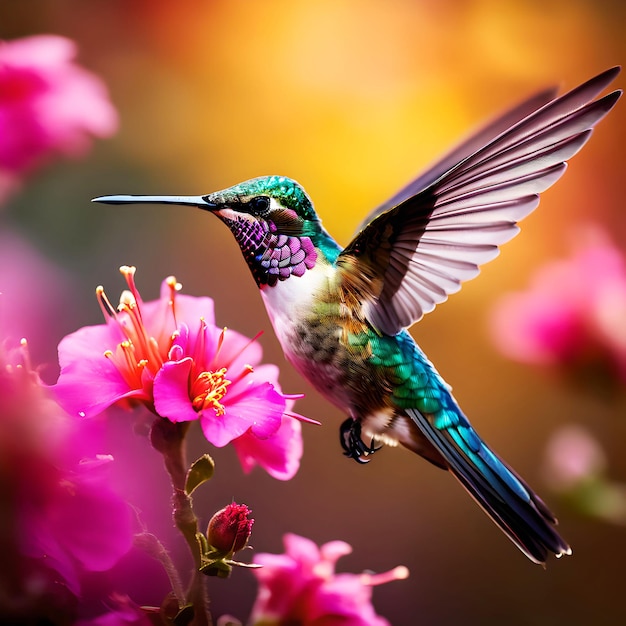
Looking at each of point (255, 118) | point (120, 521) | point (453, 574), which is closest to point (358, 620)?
point (120, 521)

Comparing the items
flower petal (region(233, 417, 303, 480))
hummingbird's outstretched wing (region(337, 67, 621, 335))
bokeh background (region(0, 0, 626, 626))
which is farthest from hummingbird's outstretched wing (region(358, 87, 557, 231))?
bokeh background (region(0, 0, 626, 626))

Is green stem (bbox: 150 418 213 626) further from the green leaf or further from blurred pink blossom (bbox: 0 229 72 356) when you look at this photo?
blurred pink blossom (bbox: 0 229 72 356)

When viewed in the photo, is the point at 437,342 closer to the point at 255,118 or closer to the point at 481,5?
the point at 255,118

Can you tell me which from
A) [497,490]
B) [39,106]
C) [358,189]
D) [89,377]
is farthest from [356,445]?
[358,189]

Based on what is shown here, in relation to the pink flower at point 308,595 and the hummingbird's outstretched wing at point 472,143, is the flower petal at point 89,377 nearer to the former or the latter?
the pink flower at point 308,595

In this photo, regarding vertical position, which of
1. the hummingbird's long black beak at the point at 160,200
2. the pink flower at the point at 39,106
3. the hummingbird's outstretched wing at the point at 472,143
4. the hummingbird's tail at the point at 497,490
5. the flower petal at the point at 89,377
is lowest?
the hummingbird's tail at the point at 497,490

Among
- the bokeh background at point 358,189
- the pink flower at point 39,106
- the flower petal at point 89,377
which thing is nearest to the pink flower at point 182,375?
the flower petal at point 89,377
